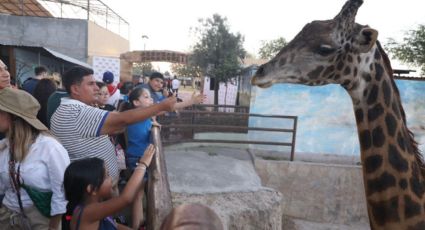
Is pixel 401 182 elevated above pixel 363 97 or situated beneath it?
situated beneath

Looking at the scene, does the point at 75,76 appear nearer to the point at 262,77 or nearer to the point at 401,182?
the point at 262,77

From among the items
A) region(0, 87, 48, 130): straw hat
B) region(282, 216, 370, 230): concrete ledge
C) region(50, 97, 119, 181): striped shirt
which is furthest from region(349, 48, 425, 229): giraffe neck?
region(282, 216, 370, 230): concrete ledge

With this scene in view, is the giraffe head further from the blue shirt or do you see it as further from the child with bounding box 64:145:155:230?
the blue shirt

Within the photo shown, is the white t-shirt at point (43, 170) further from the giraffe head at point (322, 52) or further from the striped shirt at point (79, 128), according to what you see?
the giraffe head at point (322, 52)

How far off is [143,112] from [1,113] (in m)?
0.84

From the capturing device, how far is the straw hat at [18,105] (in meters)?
2.03

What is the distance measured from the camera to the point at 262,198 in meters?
4.71

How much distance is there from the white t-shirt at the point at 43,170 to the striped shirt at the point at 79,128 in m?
0.14

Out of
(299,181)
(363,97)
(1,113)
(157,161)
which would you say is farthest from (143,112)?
(299,181)

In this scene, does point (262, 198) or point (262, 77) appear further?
point (262, 198)

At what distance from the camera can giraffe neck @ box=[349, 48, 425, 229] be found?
7.10ft

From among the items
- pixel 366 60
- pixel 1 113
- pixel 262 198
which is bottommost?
pixel 262 198

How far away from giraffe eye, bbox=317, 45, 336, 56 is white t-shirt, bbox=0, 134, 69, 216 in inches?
65.4

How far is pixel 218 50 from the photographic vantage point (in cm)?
1527
